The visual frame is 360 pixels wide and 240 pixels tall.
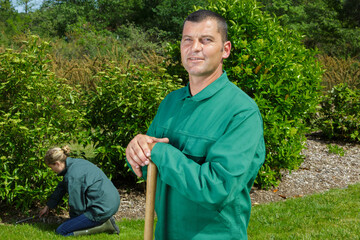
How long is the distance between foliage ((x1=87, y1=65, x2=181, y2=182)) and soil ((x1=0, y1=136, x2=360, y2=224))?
59cm

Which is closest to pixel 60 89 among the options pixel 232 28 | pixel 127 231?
pixel 127 231

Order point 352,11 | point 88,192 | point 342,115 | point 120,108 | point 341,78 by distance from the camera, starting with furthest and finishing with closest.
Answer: point 352,11 → point 341,78 → point 342,115 → point 120,108 → point 88,192

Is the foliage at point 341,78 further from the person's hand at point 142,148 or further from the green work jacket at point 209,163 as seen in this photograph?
the person's hand at point 142,148

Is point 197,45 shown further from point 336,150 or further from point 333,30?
point 333,30

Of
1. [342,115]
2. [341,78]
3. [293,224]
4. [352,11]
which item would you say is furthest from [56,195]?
[352,11]

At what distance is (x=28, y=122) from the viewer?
17.6 ft


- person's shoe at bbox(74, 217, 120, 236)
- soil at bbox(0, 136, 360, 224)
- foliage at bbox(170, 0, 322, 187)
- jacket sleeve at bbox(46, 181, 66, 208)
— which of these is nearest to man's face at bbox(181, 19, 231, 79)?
person's shoe at bbox(74, 217, 120, 236)

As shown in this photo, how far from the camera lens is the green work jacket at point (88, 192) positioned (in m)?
4.80

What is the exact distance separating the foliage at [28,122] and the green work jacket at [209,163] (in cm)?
378

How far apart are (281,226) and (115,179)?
2.98m

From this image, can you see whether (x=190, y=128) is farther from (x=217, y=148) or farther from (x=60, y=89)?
(x=60, y=89)

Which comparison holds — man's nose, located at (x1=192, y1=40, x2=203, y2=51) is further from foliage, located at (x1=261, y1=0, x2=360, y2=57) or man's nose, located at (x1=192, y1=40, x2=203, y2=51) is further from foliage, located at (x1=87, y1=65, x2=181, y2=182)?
foliage, located at (x1=261, y1=0, x2=360, y2=57)

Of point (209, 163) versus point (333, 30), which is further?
point (333, 30)

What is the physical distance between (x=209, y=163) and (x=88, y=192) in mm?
3671
